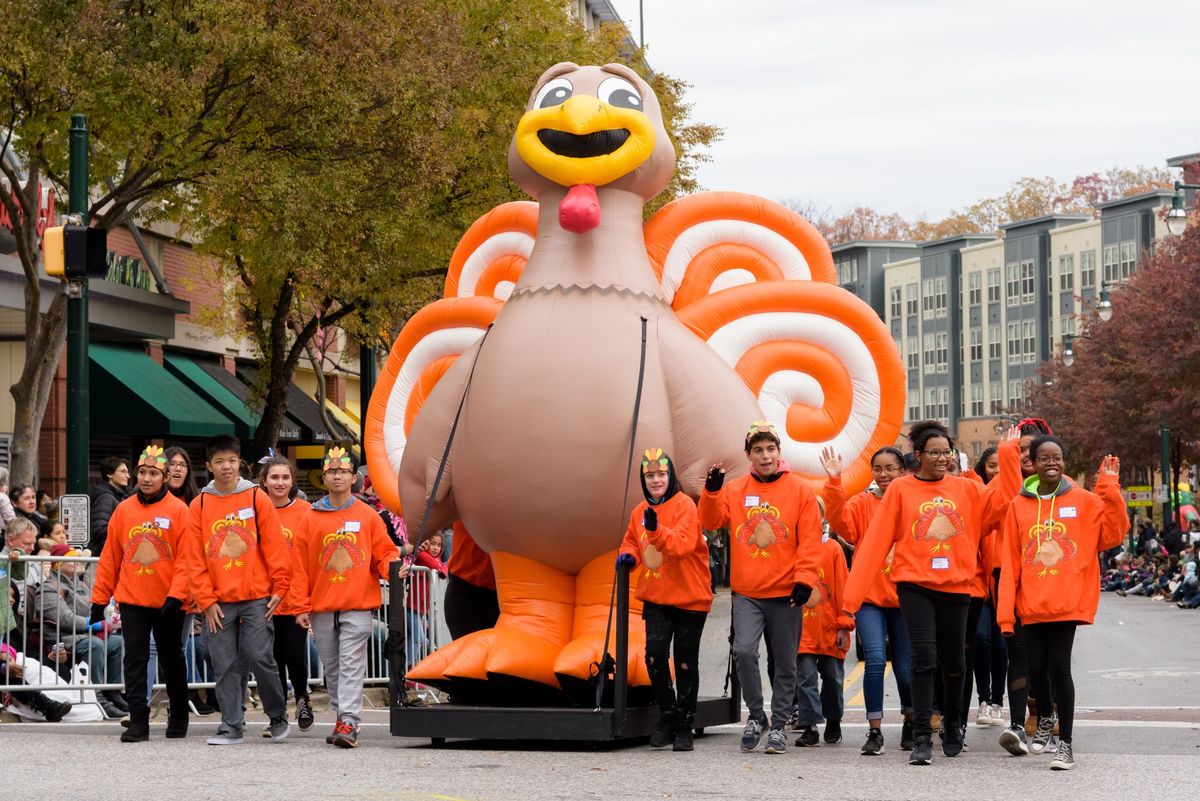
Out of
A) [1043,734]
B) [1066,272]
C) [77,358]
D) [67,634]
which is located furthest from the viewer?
[1066,272]

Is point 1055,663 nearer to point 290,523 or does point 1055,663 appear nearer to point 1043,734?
point 1043,734

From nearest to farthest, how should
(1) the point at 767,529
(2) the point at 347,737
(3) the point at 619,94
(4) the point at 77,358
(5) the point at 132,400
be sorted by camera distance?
(1) the point at 767,529 < (2) the point at 347,737 < (3) the point at 619,94 < (4) the point at 77,358 < (5) the point at 132,400

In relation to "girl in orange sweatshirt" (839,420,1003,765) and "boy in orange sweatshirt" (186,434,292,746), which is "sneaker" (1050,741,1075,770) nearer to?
"girl in orange sweatshirt" (839,420,1003,765)

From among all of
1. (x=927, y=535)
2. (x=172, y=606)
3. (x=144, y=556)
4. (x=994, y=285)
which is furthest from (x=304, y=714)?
(x=994, y=285)

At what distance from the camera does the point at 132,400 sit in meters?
27.3

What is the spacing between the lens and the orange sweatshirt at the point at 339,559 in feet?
34.4

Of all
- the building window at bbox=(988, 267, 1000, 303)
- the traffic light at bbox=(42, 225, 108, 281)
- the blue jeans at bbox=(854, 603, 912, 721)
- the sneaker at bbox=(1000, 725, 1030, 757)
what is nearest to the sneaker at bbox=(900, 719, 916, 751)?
the blue jeans at bbox=(854, 603, 912, 721)

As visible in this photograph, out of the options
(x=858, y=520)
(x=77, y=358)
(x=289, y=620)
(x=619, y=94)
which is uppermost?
(x=619, y=94)

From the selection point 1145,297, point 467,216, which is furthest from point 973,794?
point 1145,297

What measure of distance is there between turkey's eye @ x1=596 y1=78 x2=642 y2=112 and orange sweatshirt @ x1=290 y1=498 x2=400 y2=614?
9.07 ft

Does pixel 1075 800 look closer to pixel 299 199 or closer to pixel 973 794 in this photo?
pixel 973 794

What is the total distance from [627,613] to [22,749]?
3387mm

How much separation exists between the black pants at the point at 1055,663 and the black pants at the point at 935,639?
35 centimetres

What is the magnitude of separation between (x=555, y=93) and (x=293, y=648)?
11.9ft
